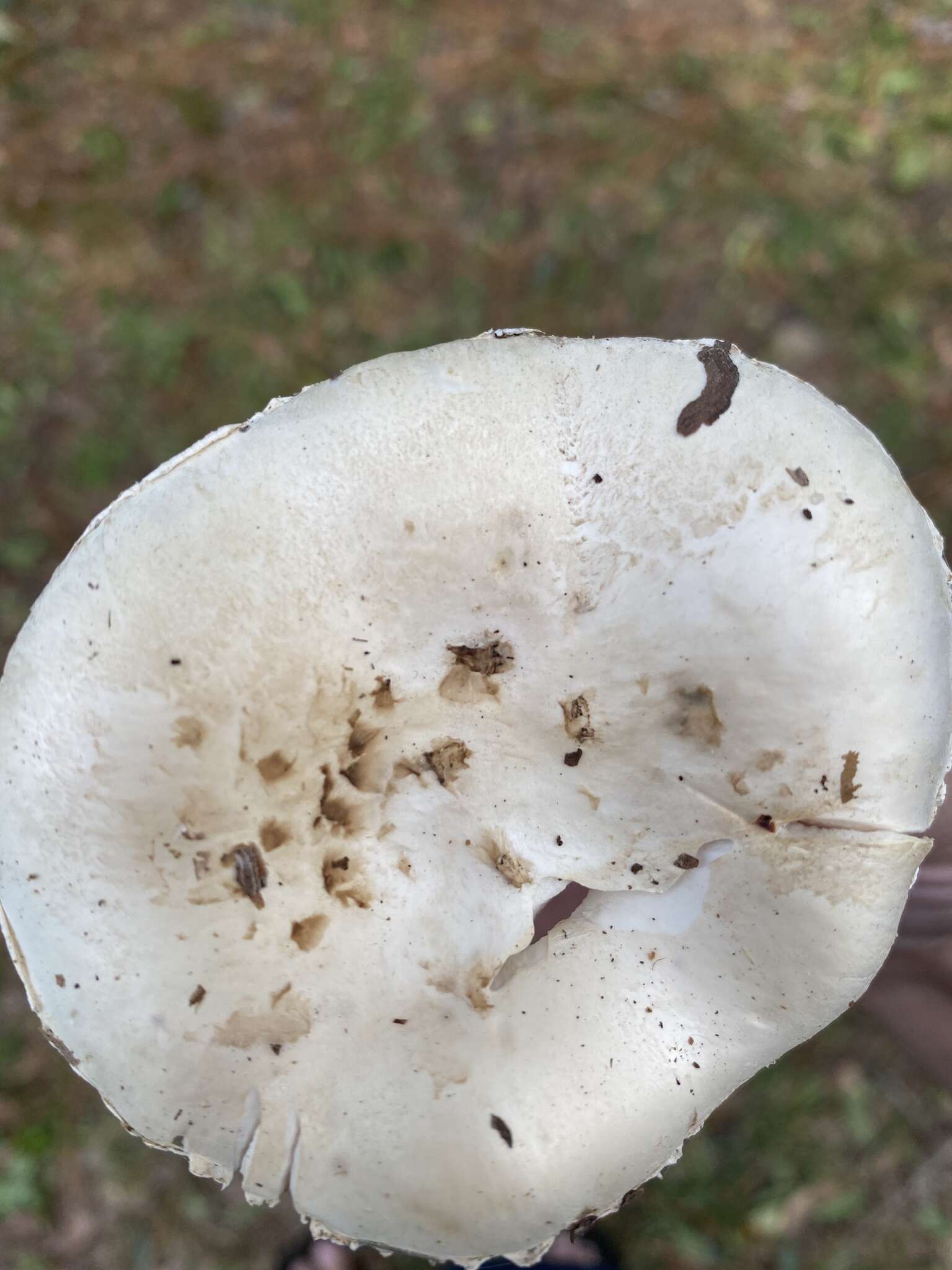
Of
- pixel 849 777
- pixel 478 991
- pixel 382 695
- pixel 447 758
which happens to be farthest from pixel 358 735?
pixel 849 777

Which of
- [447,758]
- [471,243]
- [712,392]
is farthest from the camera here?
[471,243]

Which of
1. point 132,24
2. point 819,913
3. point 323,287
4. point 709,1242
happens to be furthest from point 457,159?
point 709,1242

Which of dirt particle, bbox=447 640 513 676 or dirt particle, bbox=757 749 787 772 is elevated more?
dirt particle, bbox=447 640 513 676

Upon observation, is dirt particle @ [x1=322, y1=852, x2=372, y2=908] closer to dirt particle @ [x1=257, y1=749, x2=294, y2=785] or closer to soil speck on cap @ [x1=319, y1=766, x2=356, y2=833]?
soil speck on cap @ [x1=319, y1=766, x2=356, y2=833]

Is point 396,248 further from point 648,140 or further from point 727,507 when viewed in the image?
point 727,507

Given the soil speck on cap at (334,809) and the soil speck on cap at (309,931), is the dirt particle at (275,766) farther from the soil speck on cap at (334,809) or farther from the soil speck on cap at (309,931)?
the soil speck on cap at (309,931)

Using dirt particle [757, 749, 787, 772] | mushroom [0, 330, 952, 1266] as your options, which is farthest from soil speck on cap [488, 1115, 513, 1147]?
dirt particle [757, 749, 787, 772]

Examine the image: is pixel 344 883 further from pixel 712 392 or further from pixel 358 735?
pixel 712 392
